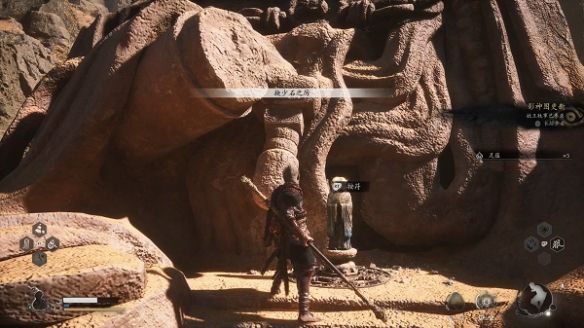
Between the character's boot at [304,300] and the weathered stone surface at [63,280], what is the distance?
622mm

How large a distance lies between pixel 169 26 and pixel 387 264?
1798 millimetres

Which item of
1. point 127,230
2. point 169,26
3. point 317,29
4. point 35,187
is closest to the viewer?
point 127,230

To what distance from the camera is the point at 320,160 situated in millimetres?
2799

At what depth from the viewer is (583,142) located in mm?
2656

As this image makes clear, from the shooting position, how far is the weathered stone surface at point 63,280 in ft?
5.50

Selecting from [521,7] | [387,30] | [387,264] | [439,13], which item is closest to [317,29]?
[387,30]

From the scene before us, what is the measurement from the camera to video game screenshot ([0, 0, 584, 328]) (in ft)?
7.28

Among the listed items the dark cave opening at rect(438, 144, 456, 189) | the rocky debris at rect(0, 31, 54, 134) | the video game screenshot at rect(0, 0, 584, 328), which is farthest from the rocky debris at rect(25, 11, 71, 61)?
the dark cave opening at rect(438, 144, 456, 189)

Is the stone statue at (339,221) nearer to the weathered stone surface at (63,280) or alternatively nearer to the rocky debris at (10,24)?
the weathered stone surface at (63,280)

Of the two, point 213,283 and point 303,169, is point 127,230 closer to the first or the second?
point 213,283

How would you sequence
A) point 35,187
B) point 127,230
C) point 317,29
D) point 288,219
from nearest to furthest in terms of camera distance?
point 288,219 → point 127,230 → point 35,187 → point 317,29

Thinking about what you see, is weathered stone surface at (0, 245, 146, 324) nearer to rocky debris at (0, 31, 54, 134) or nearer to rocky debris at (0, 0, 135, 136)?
rocky debris at (0, 0, 135, 136)

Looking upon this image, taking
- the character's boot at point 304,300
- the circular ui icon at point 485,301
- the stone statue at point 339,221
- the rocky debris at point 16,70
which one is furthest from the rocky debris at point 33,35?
the circular ui icon at point 485,301

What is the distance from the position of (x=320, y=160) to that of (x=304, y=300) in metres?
0.94
